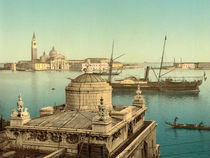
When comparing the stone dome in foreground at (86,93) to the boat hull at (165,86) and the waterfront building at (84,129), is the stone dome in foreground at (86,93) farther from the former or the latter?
the boat hull at (165,86)

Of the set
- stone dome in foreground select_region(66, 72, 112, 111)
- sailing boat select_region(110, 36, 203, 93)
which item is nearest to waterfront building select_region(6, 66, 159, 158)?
stone dome in foreground select_region(66, 72, 112, 111)

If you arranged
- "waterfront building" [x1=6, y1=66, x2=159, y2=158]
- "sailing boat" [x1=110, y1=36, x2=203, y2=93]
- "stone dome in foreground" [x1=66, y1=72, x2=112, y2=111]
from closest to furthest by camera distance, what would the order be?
"waterfront building" [x1=6, y1=66, x2=159, y2=158], "stone dome in foreground" [x1=66, y1=72, x2=112, y2=111], "sailing boat" [x1=110, y1=36, x2=203, y2=93]

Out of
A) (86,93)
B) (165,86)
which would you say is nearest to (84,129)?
(86,93)

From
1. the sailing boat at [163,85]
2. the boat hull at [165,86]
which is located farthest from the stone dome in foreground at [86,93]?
the boat hull at [165,86]

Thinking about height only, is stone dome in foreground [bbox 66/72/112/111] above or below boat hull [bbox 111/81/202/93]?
above

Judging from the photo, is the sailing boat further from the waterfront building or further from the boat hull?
the waterfront building

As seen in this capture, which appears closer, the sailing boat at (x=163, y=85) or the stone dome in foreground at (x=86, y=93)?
the stone dome in foreground at (x=86, y=93)

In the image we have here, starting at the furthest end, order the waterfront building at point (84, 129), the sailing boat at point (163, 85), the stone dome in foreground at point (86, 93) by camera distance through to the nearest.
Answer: the sailing boat at point (163, 85) < the stone dome in foreground at point (86, 93) < the waterfront building at point (84, 129)
